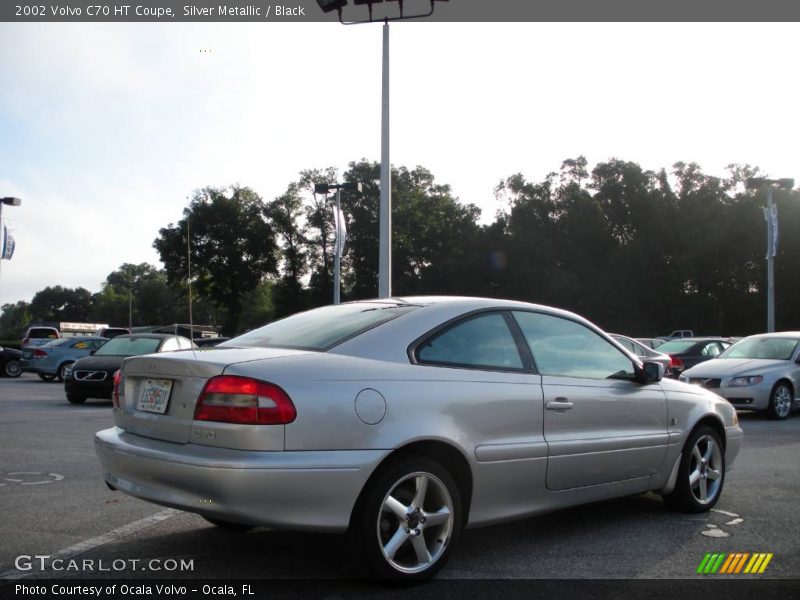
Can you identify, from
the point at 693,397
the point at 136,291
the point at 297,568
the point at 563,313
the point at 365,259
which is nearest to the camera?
the point at 297,568

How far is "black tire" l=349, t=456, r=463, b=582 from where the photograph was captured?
13.1 ft

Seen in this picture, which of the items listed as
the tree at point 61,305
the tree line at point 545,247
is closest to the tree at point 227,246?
the tree line at point 545,247

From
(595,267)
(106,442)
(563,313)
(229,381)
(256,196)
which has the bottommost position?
(106,442)

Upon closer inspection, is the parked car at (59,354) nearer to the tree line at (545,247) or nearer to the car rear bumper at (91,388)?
the car rear bumper at (91,388)

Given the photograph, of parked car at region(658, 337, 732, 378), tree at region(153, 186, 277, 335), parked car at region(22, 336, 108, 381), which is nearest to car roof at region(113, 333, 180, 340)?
parked car at region(22, 336, 108, 381)

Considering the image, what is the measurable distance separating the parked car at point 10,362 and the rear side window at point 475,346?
27062mm

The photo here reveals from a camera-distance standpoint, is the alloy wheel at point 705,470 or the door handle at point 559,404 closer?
the door handle at point 559,404

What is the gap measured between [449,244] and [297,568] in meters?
63.1

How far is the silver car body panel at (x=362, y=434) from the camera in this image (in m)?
3.85

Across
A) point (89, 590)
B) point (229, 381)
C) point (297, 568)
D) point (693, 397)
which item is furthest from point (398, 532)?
point (693, 397)

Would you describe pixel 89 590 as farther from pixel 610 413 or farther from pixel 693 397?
pixel 693 397

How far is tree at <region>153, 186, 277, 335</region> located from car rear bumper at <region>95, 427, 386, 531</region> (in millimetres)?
62078

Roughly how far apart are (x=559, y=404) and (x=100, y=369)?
43.4 feet

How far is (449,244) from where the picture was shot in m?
67.1
